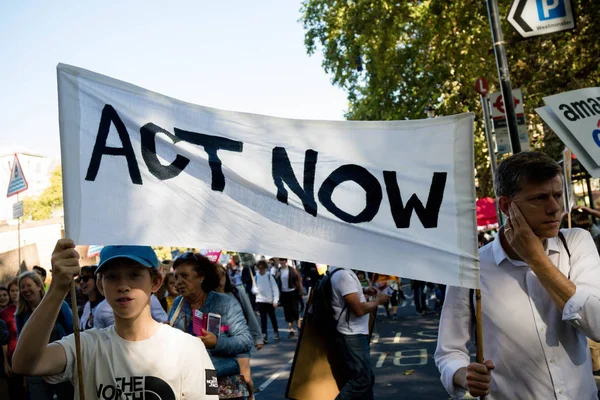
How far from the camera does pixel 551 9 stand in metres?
7.88

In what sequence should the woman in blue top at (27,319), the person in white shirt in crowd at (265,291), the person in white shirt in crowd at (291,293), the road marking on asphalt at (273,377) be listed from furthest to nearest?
the person in white shirt in crowd at (291,293)
the person in white shirt in crowd at (265,291)
the road marking on asphalt at (273,377)
the woman in blue top at (27,319)

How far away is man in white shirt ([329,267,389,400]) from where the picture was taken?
5.66 meters

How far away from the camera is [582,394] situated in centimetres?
259

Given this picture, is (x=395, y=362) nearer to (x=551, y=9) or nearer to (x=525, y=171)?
(x=551, y=9)

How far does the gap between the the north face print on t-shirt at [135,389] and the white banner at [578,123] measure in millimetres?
3637

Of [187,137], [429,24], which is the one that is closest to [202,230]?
[187,137]

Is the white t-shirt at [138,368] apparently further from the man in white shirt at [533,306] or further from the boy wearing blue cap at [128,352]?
the man in white shirt at [533,306]

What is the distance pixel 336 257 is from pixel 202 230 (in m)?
0.64

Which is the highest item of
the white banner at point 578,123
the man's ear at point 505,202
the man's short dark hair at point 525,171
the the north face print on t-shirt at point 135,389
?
the white banner at point 578,123

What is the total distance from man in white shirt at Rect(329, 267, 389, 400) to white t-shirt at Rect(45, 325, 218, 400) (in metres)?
3.19

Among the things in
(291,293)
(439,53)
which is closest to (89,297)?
(291,293)

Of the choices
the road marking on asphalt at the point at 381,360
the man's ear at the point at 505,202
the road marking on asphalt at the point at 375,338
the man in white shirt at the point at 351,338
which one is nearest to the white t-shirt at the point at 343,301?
the man in white shirt at the point at 351,338

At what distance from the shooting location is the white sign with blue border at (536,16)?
25.7 feet

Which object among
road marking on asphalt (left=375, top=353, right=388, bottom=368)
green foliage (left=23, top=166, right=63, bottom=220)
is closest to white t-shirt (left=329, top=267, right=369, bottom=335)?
road marking on asphalt (left=375, top=353, right=388, bottom=368)
